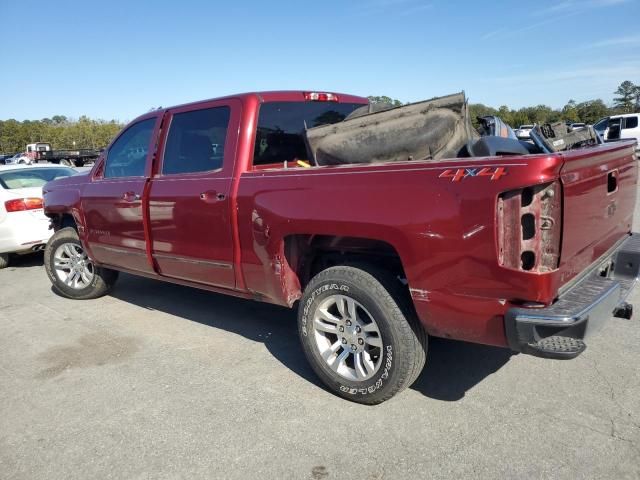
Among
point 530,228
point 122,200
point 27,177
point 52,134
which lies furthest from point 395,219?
point 52,134

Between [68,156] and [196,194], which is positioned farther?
[68,156]

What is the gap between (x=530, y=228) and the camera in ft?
8.36

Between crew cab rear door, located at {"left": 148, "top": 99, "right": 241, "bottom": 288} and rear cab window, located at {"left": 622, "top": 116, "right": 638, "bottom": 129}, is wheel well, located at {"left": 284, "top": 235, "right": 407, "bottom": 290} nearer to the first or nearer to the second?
crew cab rear door, located at {"left": 148, "top": 99, "right": 241, "bottom": 288}

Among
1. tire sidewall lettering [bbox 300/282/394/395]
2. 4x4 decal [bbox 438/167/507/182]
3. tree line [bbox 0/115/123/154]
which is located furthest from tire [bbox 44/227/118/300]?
tree line [bbox 0/115/123/154]

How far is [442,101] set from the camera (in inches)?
135

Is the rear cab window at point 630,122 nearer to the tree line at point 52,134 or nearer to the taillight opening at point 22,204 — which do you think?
the taillight opening at point 22,204

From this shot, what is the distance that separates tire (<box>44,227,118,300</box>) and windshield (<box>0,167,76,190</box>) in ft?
7.62

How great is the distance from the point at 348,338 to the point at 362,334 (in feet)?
0.38

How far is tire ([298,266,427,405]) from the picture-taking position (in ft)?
9.96

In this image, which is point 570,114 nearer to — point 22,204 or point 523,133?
point 523,133

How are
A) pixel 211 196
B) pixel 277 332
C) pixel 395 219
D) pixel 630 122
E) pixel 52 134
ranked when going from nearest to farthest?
pixel 395 219 → pixel 211 196 → pixel 277 332 → pixel 630 122 → pixel 52 134

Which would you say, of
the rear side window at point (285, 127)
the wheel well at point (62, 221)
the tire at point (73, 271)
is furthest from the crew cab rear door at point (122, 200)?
the rear side window at point (285, 127)

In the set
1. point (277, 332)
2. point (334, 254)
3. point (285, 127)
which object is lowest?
point (277, 332)

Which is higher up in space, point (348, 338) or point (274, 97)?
point (274, 97)
